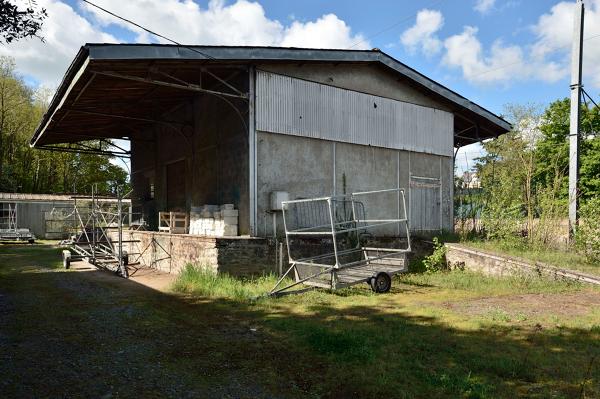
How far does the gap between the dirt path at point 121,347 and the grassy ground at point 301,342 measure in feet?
0.07

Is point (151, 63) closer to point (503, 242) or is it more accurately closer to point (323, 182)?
point (323, 182)

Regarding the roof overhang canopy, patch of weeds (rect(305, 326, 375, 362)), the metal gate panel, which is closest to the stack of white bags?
the roof overhang canopy

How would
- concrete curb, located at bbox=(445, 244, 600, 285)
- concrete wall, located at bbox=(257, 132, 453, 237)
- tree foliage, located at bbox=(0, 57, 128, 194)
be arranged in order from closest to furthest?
concrete curb, located at bbox=(445, 244, 600, 285), concrete wall, located at bbox=(257, 132, 453, 237), tree foliage, located at bbox=(0, 57, 128, 194)

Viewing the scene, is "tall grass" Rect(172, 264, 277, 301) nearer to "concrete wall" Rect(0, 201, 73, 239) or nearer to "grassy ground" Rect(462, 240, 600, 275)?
"grassy ground" Rect(462, 240, 600, 275)

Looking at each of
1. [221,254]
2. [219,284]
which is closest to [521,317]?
[219,284]

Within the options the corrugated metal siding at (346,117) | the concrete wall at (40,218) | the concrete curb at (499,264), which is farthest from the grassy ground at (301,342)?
the concrete wall at (40,218)

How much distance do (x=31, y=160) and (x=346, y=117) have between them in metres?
38.1

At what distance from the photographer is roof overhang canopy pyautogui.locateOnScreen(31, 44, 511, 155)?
886 centimetres

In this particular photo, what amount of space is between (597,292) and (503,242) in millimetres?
3844

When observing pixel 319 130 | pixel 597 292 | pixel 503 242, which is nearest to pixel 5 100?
pixel 319 130

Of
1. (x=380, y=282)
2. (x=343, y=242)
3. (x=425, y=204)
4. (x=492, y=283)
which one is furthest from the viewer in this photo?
(x=425, y=204)

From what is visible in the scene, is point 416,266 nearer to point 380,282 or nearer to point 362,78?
point 380,282

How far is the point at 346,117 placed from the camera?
1248cm

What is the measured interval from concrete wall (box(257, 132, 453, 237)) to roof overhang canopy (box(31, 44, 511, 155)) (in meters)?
1.80
